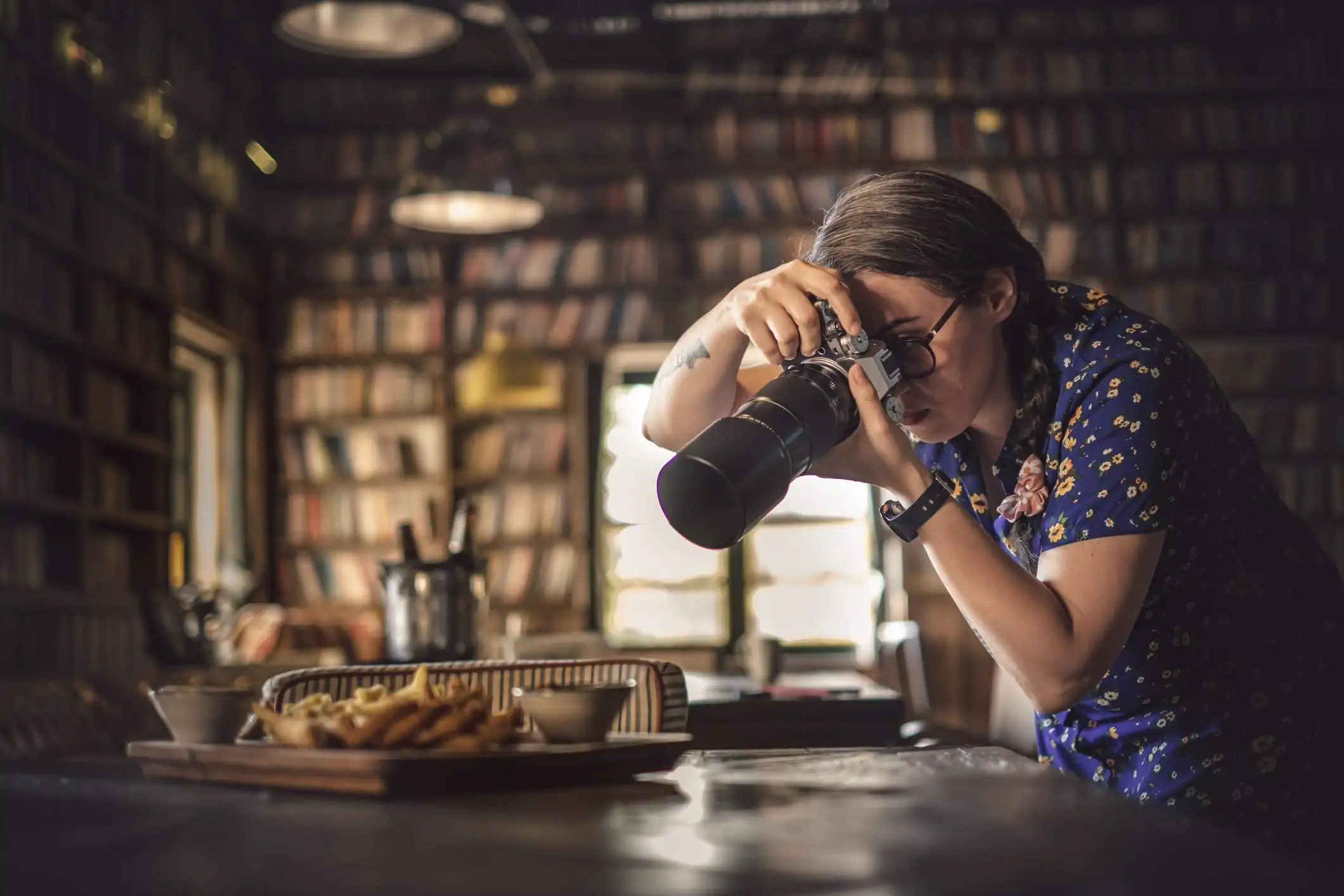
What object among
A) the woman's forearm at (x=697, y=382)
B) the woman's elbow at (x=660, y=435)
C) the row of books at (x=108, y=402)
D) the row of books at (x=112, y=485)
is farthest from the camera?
the row of books at (x=112, y=485)

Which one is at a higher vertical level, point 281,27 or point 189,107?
point 189,107

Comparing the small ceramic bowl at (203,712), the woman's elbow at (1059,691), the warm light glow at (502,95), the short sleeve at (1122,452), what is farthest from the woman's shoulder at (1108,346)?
the warm light glow at (502,95)

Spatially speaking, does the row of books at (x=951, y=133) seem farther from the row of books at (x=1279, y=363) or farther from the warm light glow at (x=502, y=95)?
the row of books at (x=1279, y=363)

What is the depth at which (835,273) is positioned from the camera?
46.2 inches

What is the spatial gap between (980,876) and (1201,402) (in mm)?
738

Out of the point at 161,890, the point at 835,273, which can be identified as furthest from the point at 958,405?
the point at 161,890

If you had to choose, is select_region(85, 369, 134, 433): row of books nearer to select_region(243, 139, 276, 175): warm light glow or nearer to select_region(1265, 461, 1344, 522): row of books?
select_region(243, 139, 276, 175): warm light glow

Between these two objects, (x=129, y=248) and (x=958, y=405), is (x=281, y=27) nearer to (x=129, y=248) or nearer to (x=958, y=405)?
(x=129, y=248)

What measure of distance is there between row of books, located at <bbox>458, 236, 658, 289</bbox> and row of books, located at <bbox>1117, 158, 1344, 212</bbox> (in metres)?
1.98

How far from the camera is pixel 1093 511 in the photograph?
3.59 feet

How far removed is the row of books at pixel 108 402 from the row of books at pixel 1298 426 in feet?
13.5

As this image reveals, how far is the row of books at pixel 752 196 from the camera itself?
5859 millimetres

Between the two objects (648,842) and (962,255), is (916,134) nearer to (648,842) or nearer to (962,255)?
(962,255)

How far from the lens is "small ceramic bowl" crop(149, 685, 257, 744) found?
3.17 ft
